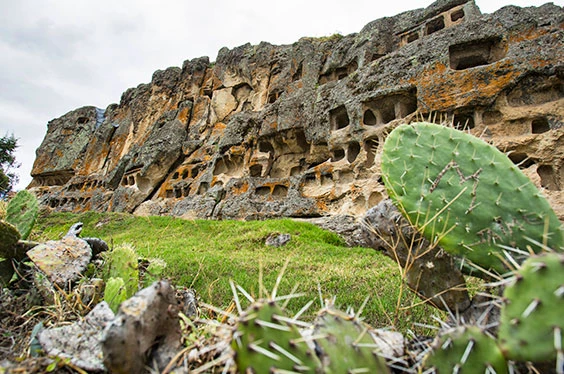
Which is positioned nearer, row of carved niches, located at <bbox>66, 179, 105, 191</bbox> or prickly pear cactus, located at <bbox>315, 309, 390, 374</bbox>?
prickly pear cactus, located at <bbox>315, 309, 390, 374</bbox>

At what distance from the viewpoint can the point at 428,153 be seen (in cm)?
176

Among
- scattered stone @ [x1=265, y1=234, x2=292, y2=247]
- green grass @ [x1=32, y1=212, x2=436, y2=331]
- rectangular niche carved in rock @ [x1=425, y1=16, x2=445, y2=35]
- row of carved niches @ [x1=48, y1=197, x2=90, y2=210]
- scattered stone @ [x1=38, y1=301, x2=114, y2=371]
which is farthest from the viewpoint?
row of carved niches @ [x1=48, y1=197, x2=90, y2=210]

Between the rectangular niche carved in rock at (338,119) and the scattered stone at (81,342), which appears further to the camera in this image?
the rectangular niche carved in rock at (338,119)

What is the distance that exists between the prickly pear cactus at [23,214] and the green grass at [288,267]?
0.84 metres

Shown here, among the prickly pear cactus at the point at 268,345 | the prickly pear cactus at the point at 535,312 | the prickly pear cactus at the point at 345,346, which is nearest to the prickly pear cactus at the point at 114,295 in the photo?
the prickly pear cactus at the point at 268,345

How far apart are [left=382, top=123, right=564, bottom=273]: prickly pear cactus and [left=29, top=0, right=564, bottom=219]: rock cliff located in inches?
8.1

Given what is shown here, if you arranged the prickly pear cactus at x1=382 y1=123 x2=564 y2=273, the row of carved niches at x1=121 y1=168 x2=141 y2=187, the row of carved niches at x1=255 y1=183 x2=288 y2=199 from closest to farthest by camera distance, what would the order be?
the prickly pear cactus at x1=382 y1=123 x2=564 y2=273
the row of carved niches at x1=255 y1=183 x2=288 y2=199
the row of carved niches at x1=121 y1=168 x2=141 y2=187

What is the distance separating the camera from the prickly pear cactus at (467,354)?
0.98 metres

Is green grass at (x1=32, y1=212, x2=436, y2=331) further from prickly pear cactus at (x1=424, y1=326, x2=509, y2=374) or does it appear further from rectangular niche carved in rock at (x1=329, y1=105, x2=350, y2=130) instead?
rectangular niche carved in rock at (x1=329, y1=105, x2=350, y2=130)

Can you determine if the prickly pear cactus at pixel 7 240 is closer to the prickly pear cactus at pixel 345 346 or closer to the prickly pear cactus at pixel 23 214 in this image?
the prickly pear cactus at pixel 23 214

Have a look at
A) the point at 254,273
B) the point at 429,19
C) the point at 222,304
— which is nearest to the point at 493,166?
the point at 222,304

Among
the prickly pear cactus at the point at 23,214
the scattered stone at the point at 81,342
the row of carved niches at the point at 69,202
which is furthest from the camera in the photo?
the row of carved niches at the point at 69,202

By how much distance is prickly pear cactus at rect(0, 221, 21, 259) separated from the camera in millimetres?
2201

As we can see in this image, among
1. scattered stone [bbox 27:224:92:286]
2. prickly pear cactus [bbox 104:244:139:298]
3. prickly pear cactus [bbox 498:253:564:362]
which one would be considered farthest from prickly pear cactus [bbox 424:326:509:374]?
scattered stone [bbox 27:224:92:286]
